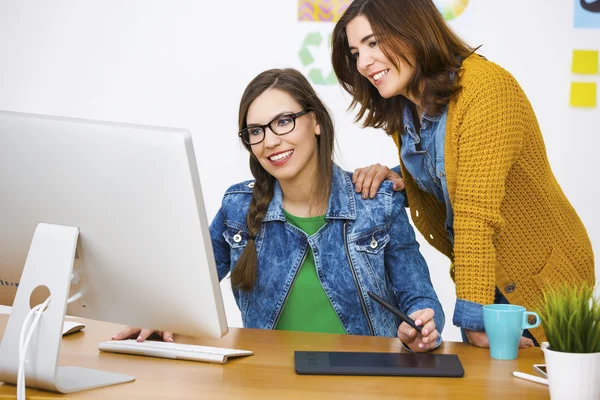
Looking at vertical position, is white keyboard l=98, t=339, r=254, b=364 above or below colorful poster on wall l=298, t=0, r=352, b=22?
below

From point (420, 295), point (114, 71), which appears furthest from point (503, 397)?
point (114, 71)

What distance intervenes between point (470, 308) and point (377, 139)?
68.7 inches

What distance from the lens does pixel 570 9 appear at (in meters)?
3.08

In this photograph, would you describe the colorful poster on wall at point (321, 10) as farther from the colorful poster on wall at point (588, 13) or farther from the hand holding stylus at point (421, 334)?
the hand holding stylus at point (421, 334)

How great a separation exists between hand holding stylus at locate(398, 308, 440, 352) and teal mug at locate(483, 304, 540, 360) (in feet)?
0.35

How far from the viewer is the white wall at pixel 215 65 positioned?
312cm

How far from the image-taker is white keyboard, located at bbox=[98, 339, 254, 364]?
1378 mm

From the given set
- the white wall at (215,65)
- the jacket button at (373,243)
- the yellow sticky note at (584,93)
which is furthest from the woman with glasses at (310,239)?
the yellow sticky note at (584,93)

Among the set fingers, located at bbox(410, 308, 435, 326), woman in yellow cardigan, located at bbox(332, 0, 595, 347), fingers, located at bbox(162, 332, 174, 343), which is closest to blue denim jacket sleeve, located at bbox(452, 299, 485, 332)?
woman in yellow cardigan, located at bbox(332, 0, 595, 347)

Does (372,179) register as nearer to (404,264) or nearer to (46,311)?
(404,264)

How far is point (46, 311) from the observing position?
1.17 m

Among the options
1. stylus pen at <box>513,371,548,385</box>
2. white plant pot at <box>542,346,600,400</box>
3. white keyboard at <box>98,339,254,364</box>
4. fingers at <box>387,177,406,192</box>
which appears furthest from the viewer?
fingers at <box>387,177,406,192</box>

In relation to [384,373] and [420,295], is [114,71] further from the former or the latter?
[384,373]

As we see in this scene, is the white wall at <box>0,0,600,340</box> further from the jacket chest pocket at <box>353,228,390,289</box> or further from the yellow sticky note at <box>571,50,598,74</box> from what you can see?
the jacket chest pocket at <box>353,228,390,289</box>
